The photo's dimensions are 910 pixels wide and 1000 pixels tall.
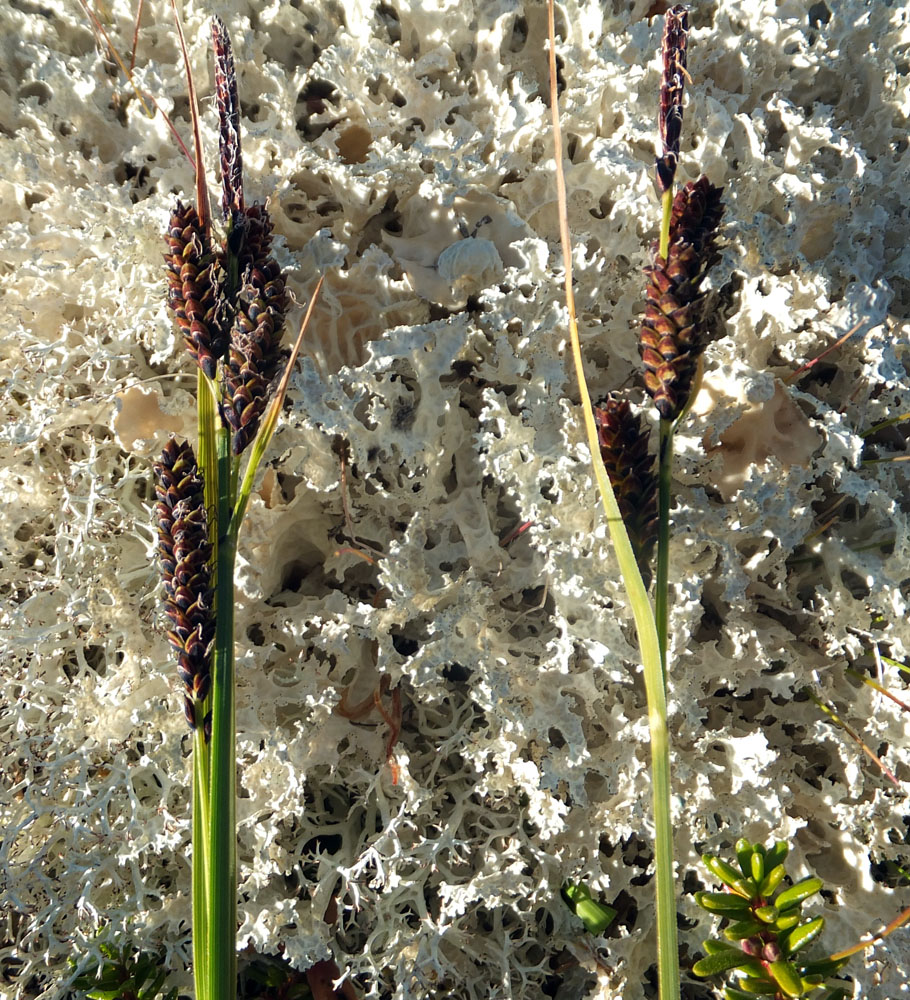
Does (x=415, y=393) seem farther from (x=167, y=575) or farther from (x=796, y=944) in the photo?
(x=796, y=944)

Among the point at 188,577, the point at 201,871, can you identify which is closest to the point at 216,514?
the point at 188,577

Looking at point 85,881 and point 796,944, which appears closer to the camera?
point 796,944

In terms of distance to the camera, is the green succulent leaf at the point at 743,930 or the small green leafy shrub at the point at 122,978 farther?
the small green leafy shrub at the point at 122,978

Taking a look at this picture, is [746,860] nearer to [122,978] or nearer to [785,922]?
[785,922]

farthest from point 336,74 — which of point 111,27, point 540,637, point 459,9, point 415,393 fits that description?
point 540,637

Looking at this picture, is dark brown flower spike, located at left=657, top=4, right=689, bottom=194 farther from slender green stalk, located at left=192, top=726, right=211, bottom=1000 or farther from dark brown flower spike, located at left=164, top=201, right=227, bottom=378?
slender green stalk, located at left=192, top=726, right=211, bottom=1000

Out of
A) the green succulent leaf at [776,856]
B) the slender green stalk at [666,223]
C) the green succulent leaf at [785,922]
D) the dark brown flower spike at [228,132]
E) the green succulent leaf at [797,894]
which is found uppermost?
the dark brown flower spike at [228,132]

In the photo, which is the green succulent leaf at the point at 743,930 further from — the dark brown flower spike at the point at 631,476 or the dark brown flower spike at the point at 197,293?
the dark brown flower spike at the point at 197,293

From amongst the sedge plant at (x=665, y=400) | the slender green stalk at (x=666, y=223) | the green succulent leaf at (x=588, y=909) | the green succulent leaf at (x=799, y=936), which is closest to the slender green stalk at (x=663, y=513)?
the sedge plant at (x=665, y=400)
